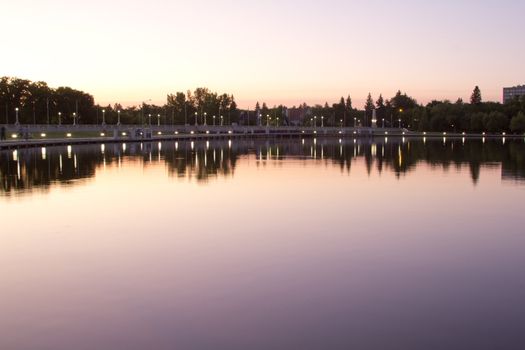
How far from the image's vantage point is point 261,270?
13516 mm

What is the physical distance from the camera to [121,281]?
12.6 m

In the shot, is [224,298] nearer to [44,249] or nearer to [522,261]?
[44,249]

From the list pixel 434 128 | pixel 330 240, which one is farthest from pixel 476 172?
pixel 434 128

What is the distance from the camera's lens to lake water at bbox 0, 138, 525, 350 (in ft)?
31.9

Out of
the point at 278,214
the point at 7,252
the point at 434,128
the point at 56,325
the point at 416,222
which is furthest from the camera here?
the point at 434,128

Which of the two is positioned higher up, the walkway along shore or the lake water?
the walkway along shore

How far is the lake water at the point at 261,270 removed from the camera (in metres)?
9.73

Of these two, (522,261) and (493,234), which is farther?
(493,234)

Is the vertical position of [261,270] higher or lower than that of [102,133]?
lower

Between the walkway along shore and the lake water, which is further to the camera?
the walkway along shore

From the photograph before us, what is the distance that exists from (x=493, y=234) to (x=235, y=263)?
865 cm

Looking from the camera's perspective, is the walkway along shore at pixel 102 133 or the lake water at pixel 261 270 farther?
the walkway along shore at pixel 102 133

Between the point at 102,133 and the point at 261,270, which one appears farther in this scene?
the point at 102,133

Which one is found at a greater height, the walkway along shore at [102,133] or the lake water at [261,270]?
the walkway along shore at [102,133]
